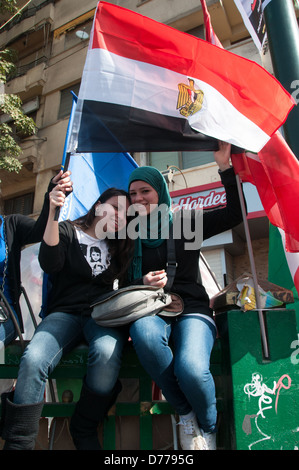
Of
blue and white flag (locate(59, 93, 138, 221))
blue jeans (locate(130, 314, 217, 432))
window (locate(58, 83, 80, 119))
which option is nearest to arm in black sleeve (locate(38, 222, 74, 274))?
blue jeans (locate(130, 314, 217, 432))

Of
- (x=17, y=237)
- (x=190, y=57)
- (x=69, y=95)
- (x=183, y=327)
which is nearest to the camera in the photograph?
(x=183, y=327)

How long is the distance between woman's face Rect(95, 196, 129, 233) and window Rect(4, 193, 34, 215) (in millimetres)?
12223

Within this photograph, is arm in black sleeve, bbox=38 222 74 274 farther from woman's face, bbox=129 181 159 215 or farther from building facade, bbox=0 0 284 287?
building facade, bbox=0 0 284 287

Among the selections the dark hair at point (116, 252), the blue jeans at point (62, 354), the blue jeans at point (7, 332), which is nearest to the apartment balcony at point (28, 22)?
the dark hair at point (116, 252)

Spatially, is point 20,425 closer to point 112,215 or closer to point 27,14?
point 112,215

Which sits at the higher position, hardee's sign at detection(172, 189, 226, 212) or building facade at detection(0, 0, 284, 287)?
building facade at detection(0, 0, 284, 287)

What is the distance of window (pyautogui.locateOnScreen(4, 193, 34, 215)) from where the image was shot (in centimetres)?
1441

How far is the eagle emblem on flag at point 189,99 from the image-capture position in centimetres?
258

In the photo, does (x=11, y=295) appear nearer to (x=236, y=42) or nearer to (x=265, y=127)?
(x=265, y=127)

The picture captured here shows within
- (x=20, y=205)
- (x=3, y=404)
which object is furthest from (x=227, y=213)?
(x=20, y=205)

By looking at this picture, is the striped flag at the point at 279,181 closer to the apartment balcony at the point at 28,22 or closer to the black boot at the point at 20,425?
the black boot at the point at 20,425

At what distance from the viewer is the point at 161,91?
8.68ft

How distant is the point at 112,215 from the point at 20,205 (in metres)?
13.1
